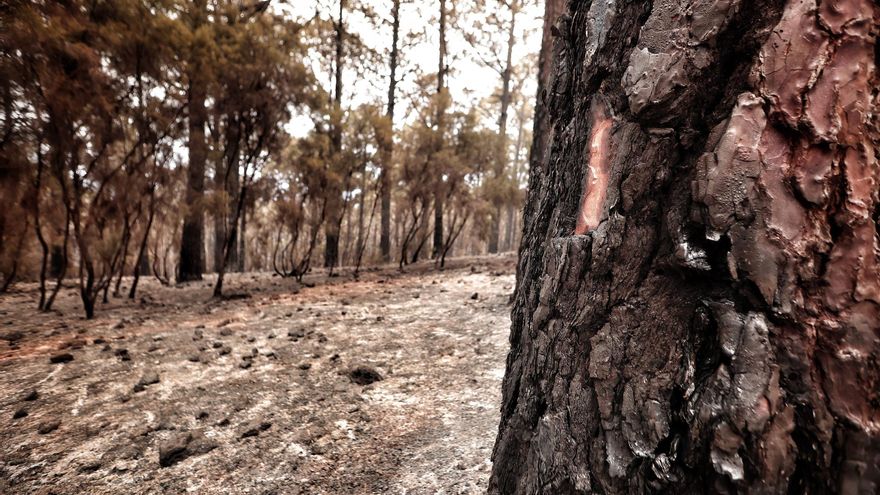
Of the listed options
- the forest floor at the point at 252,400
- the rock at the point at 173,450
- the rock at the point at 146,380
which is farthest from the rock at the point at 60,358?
the rock at the point at 173,450

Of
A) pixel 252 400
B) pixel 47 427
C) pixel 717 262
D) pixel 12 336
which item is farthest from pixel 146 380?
pixel 717 262

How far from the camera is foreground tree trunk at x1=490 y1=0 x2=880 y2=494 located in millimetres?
718

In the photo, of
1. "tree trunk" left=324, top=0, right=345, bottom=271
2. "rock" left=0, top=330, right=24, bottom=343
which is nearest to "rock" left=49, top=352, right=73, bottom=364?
"rock" left=0, top=330, right=24, bottom=343

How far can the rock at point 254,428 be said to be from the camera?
227cm

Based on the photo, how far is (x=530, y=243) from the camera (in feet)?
4.50

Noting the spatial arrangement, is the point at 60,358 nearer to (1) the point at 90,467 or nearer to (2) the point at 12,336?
(2) the point at 12,336

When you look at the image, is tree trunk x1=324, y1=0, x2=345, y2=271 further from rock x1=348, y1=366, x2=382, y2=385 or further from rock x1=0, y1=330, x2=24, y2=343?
rock x1=348, y1=366, x2=382, y2=385

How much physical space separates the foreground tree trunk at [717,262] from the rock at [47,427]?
9.29 ft

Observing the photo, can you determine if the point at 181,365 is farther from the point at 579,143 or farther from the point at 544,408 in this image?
the point at 579,143

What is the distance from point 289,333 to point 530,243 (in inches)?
131

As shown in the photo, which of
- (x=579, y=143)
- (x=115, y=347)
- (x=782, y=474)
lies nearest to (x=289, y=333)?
(x=115, y=347)

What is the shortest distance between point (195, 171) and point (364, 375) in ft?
21.7

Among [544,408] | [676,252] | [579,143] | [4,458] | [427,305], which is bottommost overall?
[4,458]

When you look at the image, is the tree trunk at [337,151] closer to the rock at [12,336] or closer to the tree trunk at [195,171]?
the tree trunk at [195,171]
